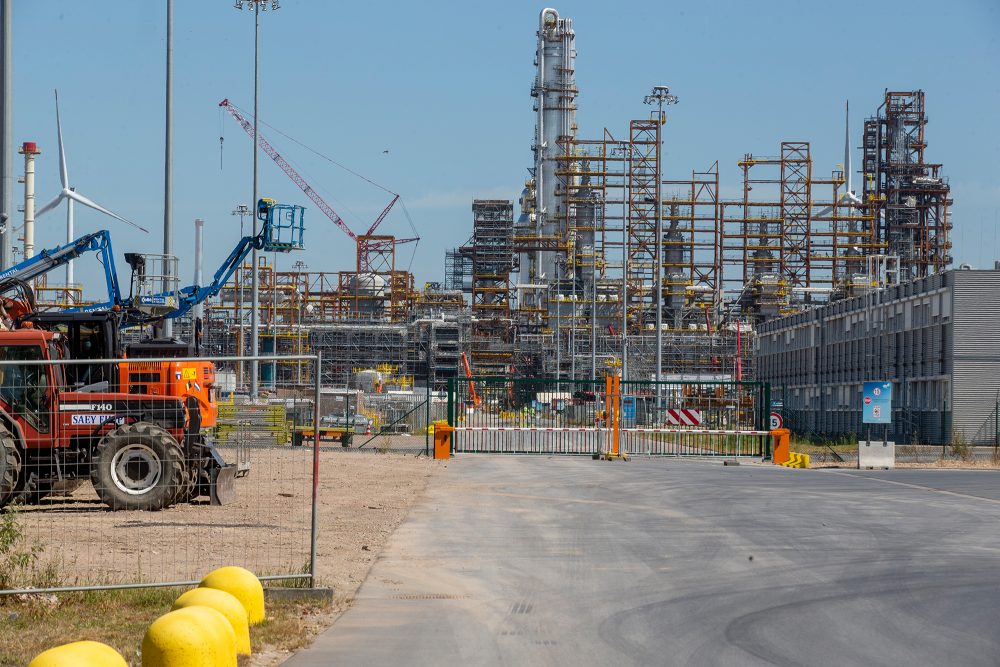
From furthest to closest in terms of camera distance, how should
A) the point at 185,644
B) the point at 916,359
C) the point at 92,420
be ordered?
1. the point at 916,359
2. the point at 92,420
3. the point at 185,644

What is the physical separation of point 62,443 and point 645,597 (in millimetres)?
8961

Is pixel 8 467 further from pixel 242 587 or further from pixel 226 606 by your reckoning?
pixel 226 606

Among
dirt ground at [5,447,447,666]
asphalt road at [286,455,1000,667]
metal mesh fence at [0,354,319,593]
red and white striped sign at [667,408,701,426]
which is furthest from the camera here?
red and white striped sign at [667,408,701,426]

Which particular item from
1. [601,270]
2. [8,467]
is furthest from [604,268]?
[8,467]

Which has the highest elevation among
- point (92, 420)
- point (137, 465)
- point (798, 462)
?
point (92, 420)

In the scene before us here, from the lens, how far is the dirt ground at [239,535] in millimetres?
11516

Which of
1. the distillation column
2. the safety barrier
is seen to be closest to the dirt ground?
the safety barrier

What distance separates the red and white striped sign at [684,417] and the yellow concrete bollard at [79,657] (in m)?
29.1

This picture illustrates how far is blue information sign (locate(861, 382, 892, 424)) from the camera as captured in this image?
117ft

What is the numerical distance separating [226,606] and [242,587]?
1.01 meters

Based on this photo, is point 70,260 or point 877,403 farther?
point 877,403

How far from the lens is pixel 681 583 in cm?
1182

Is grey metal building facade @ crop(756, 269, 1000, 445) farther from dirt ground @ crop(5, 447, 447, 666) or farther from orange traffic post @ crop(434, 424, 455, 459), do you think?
dirt ground @ crop(5, 447, 447, 666)

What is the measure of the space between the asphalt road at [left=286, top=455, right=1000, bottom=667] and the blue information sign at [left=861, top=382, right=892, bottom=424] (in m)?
14.2
